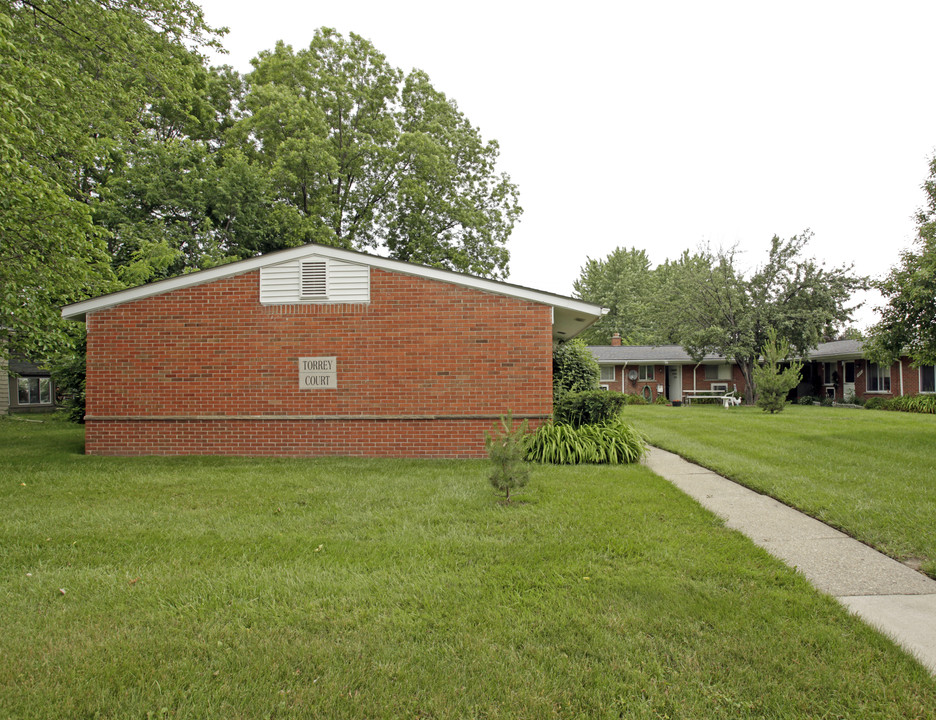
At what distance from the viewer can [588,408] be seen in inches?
422

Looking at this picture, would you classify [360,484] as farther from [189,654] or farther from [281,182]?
[281,182]

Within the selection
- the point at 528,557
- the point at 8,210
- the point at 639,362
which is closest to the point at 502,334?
the point at 528,557

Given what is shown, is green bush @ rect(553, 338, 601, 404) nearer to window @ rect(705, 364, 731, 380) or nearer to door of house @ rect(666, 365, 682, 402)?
door of house @ rect(666, 365, 682, 402)

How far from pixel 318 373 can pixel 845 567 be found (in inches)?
327

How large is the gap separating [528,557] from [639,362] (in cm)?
3061

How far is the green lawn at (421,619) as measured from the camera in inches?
104

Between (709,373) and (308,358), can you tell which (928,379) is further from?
(308,358)

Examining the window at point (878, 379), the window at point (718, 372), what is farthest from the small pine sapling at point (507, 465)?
the window at point (718, 372)

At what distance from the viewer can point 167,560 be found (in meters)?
4.51

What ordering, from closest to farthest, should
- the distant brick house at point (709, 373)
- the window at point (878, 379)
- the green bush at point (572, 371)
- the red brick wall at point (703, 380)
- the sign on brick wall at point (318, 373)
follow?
1. the sign on brick wall at point (318, 373)
2. the green bush at point (572, 371)
3. the window at point (878, 379)
4. the distant brick house at point (709, 373)
5. the red brick wall at point (703, 380)

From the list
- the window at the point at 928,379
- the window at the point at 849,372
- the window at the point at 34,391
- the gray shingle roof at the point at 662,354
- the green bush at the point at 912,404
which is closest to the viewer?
the green bush at the point at 912,404

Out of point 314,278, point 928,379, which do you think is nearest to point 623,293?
point 928,379

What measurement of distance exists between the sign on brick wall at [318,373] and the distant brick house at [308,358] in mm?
18

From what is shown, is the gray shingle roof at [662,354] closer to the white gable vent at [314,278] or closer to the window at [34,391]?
the white gable vent at [314,278]
